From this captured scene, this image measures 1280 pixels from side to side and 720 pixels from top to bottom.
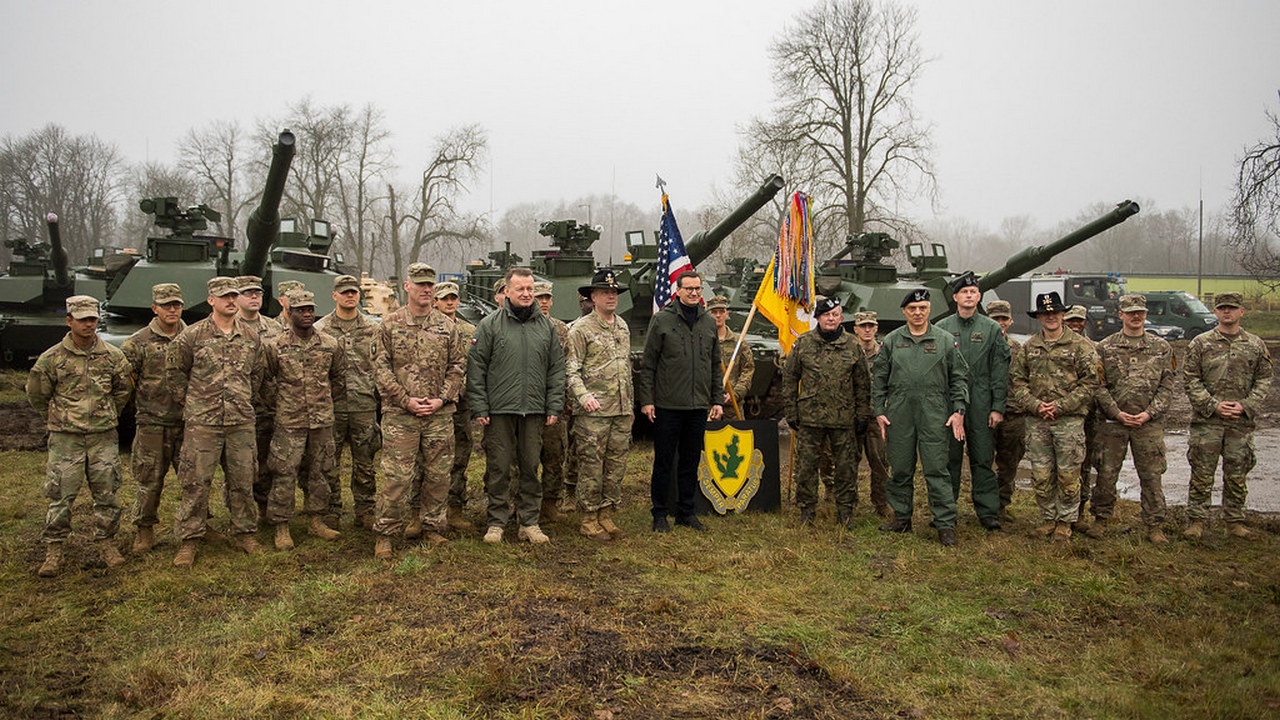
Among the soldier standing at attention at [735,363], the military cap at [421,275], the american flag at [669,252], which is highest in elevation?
the american flag at [669,252]

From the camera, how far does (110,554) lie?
598 centimetres

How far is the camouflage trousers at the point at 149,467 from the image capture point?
6277 mm

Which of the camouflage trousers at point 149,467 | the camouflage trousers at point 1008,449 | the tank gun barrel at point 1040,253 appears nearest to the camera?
the camouflage trousers at point 149,467

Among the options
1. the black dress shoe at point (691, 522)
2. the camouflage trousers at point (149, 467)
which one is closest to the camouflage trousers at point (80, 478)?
the camouflage trousers at point (149, 467)

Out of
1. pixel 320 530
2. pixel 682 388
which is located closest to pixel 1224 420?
pixel 682 388

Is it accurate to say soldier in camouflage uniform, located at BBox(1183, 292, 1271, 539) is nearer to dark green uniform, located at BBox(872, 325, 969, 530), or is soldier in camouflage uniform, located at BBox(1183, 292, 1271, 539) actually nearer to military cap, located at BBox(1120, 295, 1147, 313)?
military cap, located at BBox(1120, 295, 1147, 313)

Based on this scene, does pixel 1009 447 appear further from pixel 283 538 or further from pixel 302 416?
pixel 283 538

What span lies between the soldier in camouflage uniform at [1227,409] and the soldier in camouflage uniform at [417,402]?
5.57 metres

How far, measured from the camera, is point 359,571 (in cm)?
586

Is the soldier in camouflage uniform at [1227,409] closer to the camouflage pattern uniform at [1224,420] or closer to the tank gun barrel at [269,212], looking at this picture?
the camouflage pattern uniform at [1224,420]

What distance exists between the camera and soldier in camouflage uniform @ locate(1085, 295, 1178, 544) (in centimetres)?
675

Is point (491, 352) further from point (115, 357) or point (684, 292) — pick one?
point (115, 357)

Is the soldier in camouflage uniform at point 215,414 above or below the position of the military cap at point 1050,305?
below

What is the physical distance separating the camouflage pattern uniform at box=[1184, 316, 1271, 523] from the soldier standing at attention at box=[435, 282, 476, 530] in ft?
18.2
